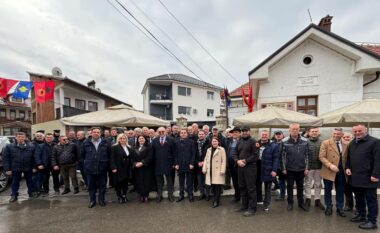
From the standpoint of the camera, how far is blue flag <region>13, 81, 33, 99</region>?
1080 cm

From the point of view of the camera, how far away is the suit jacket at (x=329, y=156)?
4742 mm

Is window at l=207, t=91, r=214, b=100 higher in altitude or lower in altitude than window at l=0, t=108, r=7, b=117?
higher

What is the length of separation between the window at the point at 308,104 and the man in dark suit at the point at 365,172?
7147 mm

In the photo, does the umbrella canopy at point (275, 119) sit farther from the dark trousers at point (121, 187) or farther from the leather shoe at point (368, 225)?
the dark trousers at point (121, 187)

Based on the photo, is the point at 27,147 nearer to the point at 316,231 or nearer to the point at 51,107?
the point at 316,231

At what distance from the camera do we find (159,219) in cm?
473

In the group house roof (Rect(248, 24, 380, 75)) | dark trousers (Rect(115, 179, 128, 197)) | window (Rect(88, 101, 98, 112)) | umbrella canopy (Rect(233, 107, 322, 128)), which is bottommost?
dark trousers (Rect(115, 179, 128, 197))

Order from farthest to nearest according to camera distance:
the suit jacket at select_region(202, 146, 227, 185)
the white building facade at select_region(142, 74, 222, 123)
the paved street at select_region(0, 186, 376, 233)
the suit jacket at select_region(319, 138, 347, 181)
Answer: the white building facade at select_region(142, 74, 222, 123), the suit jacket at select_region(202, 146, 227, 185), the suit jacket at select_region(319, 138, 347, 181), the paved street at select_region(0, 186, 376, 233)

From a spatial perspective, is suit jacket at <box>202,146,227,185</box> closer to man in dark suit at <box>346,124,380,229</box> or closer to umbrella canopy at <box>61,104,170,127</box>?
man in dark suit at <box>346,124,380,229</box>

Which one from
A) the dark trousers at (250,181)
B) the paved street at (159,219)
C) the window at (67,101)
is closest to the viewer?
the paved street at (159,219)

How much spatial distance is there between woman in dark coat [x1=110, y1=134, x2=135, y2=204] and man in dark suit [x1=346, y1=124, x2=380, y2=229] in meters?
5.04

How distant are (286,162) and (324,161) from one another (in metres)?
0.77

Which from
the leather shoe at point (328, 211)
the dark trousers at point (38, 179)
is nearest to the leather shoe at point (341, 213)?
the leather shoe at point (328, 211)

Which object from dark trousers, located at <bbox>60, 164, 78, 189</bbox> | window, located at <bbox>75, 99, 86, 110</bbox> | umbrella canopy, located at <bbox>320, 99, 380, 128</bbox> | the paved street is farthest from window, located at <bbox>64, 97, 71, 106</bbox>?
umbrella canopy, located at <bbox>320, 99, 380, 128</bbox>
